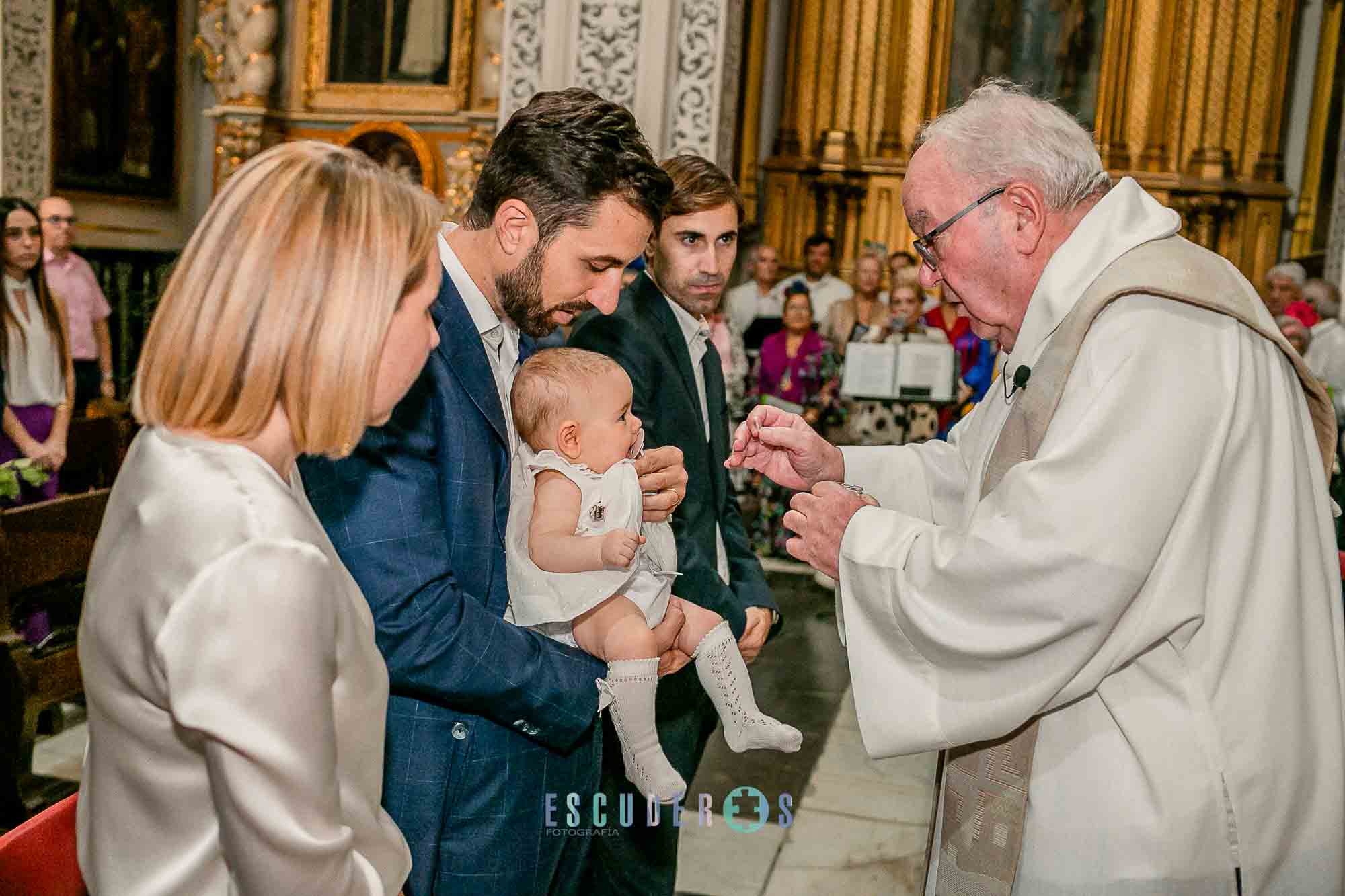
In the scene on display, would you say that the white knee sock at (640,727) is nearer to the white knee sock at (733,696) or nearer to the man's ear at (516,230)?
the white knee sock at (733,696)

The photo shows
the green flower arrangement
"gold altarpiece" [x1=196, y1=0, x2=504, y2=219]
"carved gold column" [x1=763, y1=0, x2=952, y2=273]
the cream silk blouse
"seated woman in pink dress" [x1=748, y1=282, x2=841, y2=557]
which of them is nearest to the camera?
the cream silk blouse

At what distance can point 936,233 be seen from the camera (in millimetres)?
1983

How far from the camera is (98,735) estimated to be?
1.22m

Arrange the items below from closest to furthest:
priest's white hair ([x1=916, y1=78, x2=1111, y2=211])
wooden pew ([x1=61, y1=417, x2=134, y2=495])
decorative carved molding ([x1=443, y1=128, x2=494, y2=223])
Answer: priest's white hair ([x1=916, y1=78, x2=1111, y2=211]) < wooden pew ([x1=61, y1=417, x2=134, y2=495]) < decorative carved molding ([x1=443, y1=128, x2=494, y2=223])

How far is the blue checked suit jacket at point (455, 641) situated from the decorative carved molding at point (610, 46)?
214 inches

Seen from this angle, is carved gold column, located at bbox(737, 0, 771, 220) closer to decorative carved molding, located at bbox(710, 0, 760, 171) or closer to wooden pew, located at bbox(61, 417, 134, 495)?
decorative carved molding, located at bbox(710, 0, 760, 171)

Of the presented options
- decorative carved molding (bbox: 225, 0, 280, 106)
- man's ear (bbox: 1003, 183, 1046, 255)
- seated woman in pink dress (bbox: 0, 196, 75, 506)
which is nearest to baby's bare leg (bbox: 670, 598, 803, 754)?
man's ear (bbox: 1003, 183, 1046, 255)

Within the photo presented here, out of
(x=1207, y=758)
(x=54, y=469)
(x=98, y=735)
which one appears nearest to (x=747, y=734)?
(x=1207, y=758)

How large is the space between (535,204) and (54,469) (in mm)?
4020

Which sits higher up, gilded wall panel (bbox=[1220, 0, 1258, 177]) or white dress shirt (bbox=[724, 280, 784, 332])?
gilded wall panel (bbox=[1220, 0, 1258, 177])

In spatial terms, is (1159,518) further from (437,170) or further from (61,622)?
(437,170)

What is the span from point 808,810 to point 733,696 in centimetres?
186

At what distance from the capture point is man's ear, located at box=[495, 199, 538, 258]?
2002 mm

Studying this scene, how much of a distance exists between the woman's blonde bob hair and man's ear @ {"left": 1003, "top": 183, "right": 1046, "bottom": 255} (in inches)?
42.1
